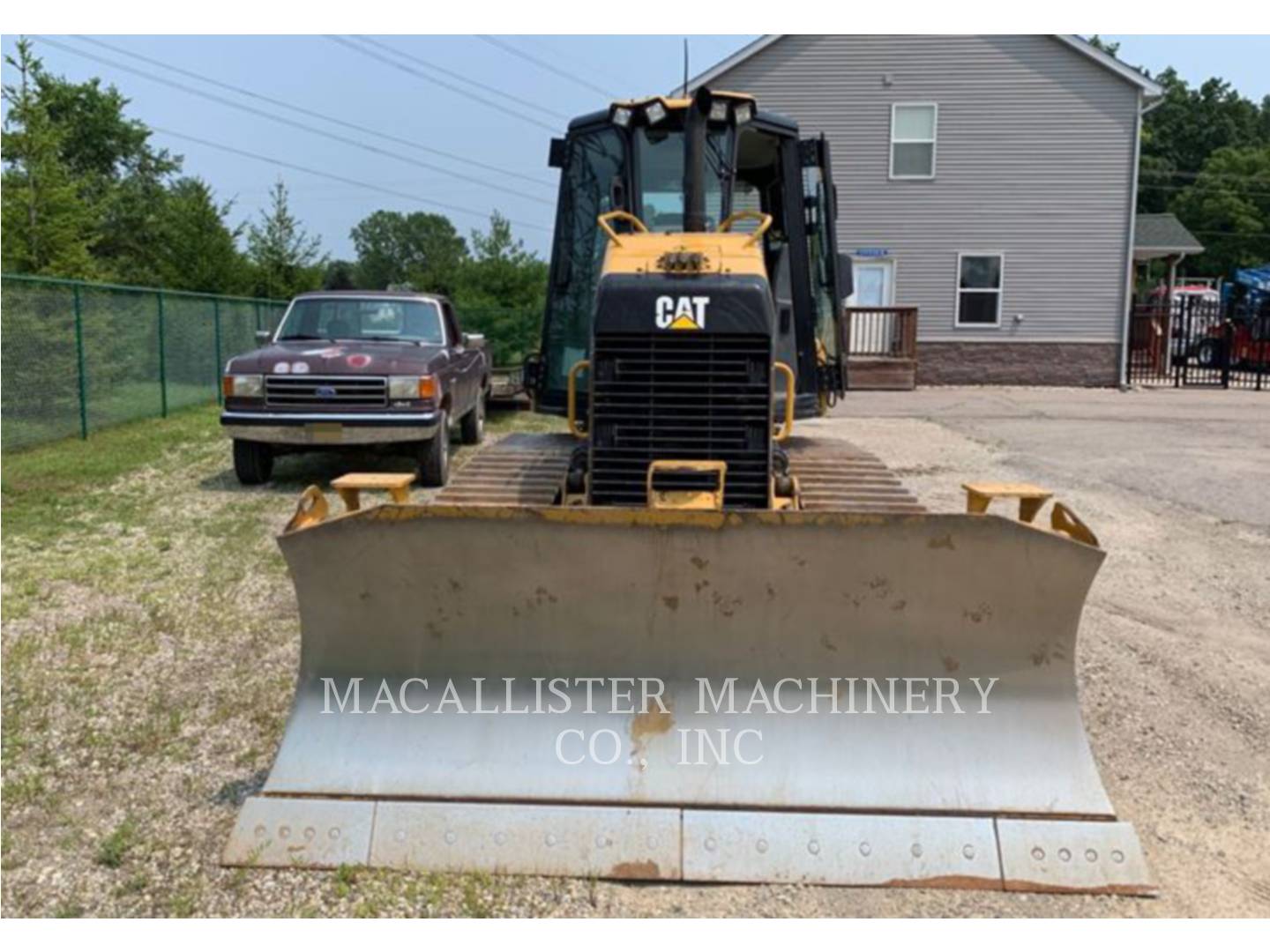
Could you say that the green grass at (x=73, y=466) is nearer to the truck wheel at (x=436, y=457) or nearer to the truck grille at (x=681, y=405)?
the truck wheel at (x=436, y=457)

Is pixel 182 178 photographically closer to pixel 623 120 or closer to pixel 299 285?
pixel 299 285

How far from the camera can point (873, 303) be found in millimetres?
21453

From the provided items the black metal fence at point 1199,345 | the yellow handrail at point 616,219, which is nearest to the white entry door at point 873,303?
the black metal fence at point 1199,345

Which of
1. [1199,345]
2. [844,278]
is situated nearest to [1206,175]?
[1199,345]

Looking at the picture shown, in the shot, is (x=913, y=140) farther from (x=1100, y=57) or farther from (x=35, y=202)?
(x=35, y=202)

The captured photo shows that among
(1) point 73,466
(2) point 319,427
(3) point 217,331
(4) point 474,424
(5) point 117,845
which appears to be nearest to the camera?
(5) point 117,845

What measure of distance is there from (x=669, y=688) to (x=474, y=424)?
29.7 ft

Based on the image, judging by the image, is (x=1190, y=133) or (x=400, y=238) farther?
(x=400, y=238)

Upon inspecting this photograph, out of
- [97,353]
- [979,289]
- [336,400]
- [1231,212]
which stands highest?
[1231,212]

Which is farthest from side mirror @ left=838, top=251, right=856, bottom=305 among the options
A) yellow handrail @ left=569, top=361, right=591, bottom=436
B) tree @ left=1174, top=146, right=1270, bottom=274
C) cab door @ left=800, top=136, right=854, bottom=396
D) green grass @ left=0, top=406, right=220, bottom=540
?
tree @ left=1174, top=146, right=1270, bottom=274

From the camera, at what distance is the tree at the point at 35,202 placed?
15.1 meters

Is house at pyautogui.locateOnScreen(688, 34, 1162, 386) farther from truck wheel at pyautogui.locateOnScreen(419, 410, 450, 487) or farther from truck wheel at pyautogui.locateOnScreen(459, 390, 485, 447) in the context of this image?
truck wheel at pyautogui.locateOnScreen(419, 410, 450, 487)

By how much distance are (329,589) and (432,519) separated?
17.6 inches

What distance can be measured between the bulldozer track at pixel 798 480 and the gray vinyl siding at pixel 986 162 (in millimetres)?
16456
